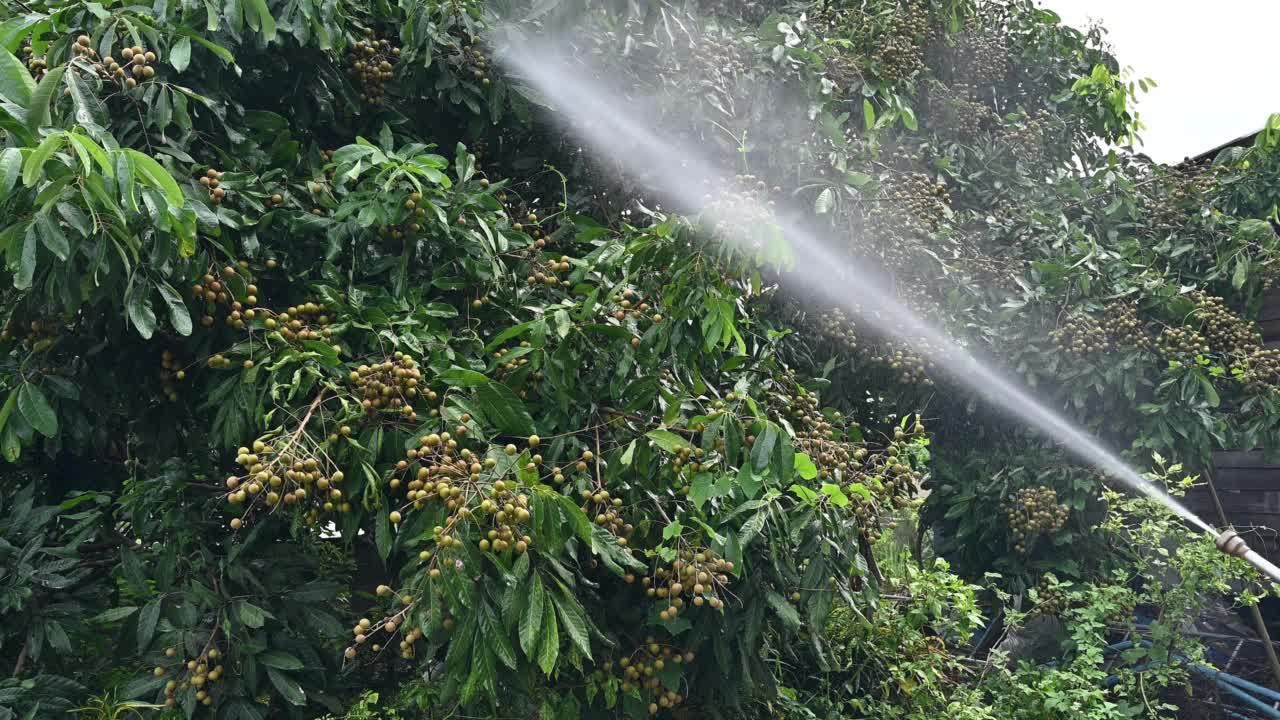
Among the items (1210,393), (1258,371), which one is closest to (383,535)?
(1210,393)

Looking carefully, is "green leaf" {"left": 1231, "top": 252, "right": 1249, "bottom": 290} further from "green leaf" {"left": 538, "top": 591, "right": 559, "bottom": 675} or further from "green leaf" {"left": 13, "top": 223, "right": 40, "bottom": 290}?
"green leaf" {"left": 13, "top": 223, "right": 40, "bottom": 290}

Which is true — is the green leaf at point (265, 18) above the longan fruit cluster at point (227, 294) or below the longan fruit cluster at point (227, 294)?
above

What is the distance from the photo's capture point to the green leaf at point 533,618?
189cm

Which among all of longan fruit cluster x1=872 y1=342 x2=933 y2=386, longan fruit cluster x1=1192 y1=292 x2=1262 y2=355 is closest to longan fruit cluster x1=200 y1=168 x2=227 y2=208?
longan fruit cluster x1=872 y1=342 x2=933 y2=386

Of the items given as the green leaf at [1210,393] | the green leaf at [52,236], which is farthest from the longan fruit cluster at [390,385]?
the green leaf at [1210,393]

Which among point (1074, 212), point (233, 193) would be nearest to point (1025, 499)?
point (1074, 212)

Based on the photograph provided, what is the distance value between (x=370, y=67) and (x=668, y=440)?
159cm

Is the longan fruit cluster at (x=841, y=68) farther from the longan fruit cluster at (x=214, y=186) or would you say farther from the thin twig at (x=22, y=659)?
the thin twig at (x=22, y=659)

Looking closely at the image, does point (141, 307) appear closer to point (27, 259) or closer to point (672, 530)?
point (27, 259)

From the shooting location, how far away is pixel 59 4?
250 cm

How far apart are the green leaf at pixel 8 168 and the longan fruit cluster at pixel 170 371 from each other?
0.78 meters

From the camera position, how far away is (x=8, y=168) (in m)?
1.75

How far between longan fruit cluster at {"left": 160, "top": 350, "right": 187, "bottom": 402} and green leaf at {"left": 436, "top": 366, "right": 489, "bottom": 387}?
76 centimetres

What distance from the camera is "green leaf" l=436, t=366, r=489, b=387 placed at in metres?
2.15
